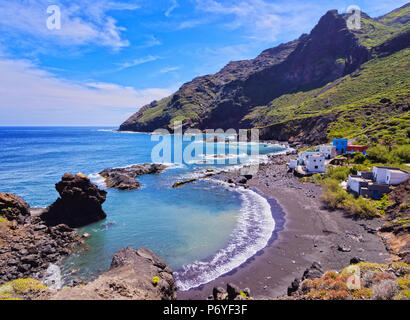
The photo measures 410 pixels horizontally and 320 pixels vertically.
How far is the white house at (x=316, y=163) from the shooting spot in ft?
164

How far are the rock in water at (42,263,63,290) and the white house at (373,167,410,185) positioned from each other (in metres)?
43.5

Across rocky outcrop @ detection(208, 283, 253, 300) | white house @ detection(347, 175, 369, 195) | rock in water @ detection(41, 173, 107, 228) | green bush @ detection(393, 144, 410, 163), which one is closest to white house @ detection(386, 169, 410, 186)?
white house @ detection(347, 175, 369, 195)

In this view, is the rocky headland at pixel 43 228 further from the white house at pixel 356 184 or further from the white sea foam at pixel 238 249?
the white house at pixel 356 184

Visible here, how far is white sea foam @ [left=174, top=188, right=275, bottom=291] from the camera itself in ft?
65.7

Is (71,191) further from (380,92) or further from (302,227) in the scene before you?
(380,92)

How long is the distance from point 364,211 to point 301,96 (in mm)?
172071

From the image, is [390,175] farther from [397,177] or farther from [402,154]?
[402,154]

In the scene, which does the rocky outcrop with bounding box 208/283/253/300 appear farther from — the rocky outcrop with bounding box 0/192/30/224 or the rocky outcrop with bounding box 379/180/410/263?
the rocky outcrop with bounding box 0/192/30/224

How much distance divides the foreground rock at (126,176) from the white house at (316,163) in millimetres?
40436

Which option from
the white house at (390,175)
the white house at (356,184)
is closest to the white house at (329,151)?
the white house at (390,175)

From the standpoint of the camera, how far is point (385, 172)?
33500 mm

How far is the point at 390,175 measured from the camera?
107 ft

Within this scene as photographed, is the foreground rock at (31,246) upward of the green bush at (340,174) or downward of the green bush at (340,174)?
downward
